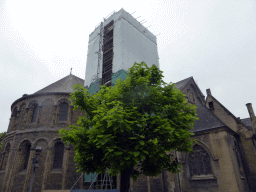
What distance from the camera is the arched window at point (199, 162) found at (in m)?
15.1

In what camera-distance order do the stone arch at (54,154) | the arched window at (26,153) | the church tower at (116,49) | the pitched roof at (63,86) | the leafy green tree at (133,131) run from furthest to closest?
the pitched roof at (63,86), the church tower at (116,49), the arched window at (26,153), the stone arch at (54,154), the leafy green tree at (133,131)

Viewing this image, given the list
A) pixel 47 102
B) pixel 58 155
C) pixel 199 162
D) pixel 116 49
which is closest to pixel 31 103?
pixel 47 102

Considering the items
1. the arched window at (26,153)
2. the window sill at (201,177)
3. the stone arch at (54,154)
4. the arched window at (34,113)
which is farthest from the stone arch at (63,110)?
the window sill at (201,177)

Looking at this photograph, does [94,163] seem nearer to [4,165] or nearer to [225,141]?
[225,141]

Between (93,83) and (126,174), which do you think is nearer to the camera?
(126,174)

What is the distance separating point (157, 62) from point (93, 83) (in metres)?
10.1

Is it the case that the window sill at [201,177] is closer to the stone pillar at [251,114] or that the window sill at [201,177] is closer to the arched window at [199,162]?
the arched window at [199,162]

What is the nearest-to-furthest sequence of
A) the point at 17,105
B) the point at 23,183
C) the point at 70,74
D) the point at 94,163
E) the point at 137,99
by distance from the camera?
the point at 94,163 < the point at 137,99 < the point at 23,183 < the point at 17,105 < the point at 70,74

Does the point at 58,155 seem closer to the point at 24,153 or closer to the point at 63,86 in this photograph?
the point at 24,153

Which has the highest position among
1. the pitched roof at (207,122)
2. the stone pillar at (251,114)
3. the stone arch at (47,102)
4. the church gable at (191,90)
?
the church gable at (191,90)

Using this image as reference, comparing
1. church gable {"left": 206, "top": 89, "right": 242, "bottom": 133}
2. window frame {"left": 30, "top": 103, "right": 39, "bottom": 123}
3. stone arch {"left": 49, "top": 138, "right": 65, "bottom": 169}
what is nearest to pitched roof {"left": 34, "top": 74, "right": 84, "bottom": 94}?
window frame {"left": 30, "top": 103, "right": 39, "bottom": 123}

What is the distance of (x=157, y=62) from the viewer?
27281 millimetres

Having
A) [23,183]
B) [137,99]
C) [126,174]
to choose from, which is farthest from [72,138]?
[23,183]

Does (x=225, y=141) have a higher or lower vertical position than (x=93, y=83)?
lower
